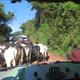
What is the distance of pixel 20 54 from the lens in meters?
22.3

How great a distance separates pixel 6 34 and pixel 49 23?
16.9m

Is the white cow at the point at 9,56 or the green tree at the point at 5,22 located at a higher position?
the white cow at the point at 9,56

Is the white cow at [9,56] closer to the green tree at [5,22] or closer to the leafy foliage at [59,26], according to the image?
the leafy foliage at [59,26]

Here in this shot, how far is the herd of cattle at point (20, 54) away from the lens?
19883 millimetres

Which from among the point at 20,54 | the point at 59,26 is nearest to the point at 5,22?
the point at 59,26

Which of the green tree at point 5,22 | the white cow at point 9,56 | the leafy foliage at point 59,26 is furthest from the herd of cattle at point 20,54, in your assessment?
the green tree at point 5,22

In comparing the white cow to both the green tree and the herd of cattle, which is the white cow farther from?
the green tree

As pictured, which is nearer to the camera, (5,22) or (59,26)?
(59,26)

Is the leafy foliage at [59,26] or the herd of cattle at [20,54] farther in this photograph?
the leafy foliage at [59,26]

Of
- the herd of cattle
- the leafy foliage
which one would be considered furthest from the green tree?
the herd of cattle

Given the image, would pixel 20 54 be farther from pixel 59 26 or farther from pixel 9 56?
pixel 59 26

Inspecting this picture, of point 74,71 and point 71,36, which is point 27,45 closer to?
point 71,36

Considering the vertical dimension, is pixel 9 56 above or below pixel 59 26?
below

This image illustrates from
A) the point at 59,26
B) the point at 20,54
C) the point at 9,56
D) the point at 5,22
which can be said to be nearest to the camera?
the point at 9,56
